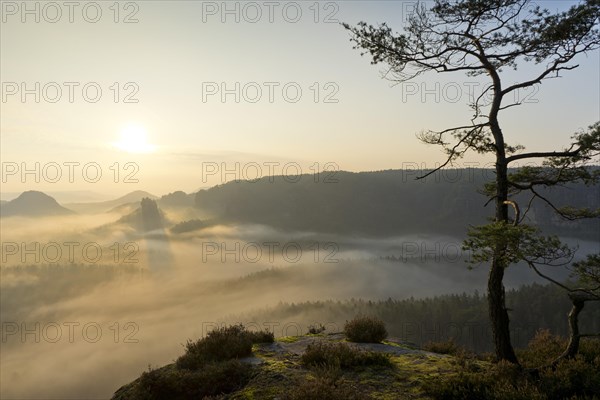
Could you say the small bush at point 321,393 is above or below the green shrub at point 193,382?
above

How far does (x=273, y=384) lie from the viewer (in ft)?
29.8

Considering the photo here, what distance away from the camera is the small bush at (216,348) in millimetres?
10831

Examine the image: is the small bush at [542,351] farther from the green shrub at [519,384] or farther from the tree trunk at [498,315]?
the green shrub at [519,384]

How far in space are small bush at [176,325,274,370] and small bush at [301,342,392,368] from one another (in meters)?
1.95

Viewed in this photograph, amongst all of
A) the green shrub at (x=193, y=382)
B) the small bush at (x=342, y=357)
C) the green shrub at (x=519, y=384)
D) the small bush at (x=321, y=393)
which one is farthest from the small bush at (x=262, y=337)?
the green shrub at (x=519, y=384)

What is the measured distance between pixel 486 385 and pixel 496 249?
3720 millimetres

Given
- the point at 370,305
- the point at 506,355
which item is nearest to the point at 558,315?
the point at 370,305

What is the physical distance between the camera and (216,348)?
1162cm

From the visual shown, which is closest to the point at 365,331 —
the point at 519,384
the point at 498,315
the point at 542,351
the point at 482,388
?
the point at 498,315

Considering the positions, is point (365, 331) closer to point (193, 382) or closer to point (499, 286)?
point (499, 286)

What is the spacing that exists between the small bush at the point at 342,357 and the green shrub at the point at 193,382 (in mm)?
1655

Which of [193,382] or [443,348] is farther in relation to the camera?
[443,348]

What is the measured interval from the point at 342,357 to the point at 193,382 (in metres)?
3.69

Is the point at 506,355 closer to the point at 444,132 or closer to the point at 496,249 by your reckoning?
the point at 496,249
